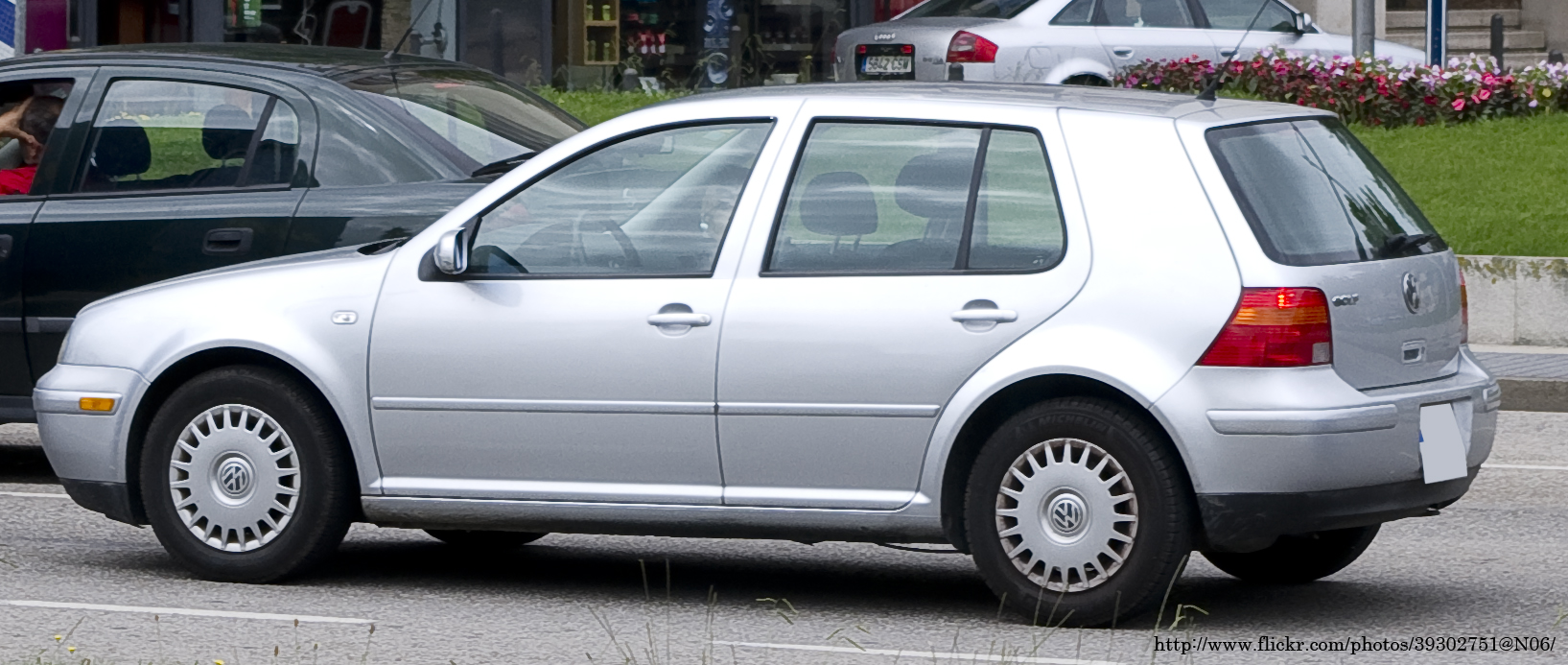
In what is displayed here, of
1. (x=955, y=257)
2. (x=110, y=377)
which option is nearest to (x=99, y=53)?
(x=110, y=377)

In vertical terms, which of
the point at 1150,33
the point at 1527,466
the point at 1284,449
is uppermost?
the point at 1150,33

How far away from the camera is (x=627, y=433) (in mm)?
6367

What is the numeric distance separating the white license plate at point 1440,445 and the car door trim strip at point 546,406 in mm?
1875

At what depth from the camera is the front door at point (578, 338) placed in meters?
6.33

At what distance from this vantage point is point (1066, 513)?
6.02 meters

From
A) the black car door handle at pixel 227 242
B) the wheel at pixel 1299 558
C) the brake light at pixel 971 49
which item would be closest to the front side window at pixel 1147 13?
the brake light at pixel 971 49

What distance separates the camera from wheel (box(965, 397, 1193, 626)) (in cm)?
594

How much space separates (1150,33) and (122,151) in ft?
36.9

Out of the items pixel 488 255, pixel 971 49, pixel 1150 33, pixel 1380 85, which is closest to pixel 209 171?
pixel 488 255

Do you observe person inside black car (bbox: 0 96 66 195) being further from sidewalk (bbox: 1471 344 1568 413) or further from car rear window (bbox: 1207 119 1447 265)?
sidewalk (bbox: 1471 344 1568 413)

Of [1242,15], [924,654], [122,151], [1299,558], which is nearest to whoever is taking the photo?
[924,654]

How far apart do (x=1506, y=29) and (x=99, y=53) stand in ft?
71.2

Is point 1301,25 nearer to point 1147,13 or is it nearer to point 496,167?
point 1147,13

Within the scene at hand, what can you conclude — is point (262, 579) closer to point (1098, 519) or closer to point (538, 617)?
point (538, 617)
